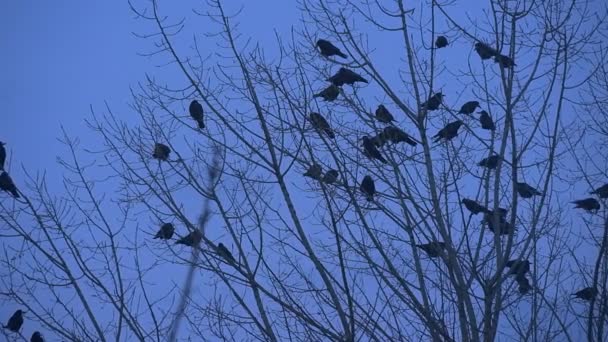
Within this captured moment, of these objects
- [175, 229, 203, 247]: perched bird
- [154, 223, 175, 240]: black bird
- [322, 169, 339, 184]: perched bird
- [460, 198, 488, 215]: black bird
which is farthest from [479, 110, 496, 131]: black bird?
[154, 223, 175, 240]: black bird

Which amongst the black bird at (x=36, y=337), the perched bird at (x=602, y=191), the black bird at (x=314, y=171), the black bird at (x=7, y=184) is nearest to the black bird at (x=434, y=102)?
the black bird at (x=314, y=171)

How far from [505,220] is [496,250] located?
0.83 ft

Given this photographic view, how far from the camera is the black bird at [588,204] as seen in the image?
23.8 ft

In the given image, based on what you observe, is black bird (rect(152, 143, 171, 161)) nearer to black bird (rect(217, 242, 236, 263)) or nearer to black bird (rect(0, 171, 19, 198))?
black bird (rect(217, 242, 236, 263))

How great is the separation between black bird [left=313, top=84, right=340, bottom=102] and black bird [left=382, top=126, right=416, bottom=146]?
1.71ft

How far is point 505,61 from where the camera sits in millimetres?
6215

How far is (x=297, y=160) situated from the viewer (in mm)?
5887

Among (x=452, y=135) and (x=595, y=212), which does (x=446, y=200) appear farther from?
(x=595, y=212)

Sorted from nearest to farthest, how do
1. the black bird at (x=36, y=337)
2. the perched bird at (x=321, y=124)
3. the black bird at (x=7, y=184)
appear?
the perched bird at (x=321, y=124) → the black bird at (x=7, y=184) → the black bird at (x=36, y=337)

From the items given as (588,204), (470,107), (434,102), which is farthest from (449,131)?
(588,204)

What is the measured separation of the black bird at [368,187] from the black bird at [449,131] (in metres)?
0.72

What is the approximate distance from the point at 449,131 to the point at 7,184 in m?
3.84

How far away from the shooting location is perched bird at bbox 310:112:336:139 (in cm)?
603

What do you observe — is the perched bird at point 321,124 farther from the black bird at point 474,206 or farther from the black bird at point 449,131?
the black bird at point 474,206
